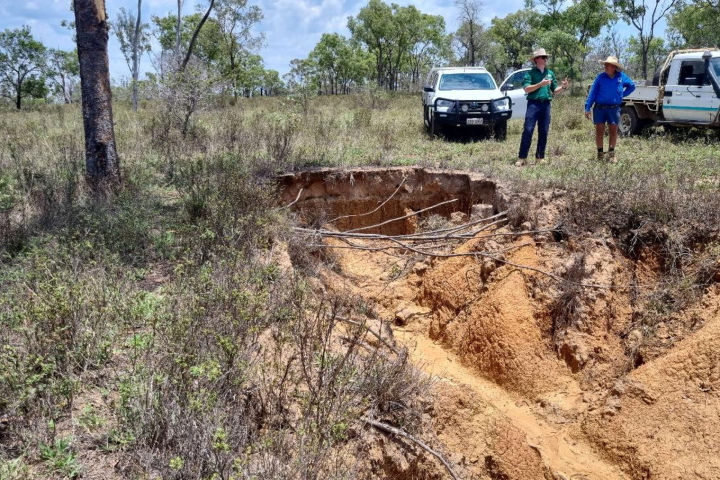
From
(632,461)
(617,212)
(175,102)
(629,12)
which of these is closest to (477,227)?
(617,212)

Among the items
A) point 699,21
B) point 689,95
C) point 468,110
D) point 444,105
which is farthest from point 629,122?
point 699,21

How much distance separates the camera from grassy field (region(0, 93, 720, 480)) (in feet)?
8.18

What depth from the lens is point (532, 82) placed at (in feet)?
24.6

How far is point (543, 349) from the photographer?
4926 millimetres

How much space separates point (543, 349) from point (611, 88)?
4.49 m

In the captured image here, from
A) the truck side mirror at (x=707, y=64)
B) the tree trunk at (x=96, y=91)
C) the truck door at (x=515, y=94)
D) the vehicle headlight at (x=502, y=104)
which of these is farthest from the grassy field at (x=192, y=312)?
the truck door at (x=515, y=94)

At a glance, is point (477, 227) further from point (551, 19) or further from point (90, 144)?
point (551, 19)

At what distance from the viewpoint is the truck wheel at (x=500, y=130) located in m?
10.4

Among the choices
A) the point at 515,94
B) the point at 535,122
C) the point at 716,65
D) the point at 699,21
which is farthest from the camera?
the point at 699,21

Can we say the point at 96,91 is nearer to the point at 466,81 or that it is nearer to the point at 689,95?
the point at 466,81

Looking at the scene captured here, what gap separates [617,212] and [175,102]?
8057 millimetres

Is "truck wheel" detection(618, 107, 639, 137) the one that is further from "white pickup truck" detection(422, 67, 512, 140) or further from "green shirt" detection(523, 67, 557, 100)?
"green shirt" detection(523, 67, 557, 100)

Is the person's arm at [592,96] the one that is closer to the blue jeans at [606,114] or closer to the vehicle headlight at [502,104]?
the blue jeans at [606,114]

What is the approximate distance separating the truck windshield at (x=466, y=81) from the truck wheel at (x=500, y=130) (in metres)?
1.24
